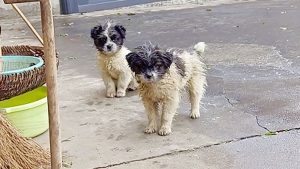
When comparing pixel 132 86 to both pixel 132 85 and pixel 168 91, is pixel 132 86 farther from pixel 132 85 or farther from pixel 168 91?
pixel 168 91

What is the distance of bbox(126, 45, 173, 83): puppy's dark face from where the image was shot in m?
4.18

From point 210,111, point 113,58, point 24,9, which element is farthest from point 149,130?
point 24,9

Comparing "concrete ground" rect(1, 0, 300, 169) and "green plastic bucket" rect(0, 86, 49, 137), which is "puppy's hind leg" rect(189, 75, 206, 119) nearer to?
"concrete ground" rect(1, 0, 300, 169)

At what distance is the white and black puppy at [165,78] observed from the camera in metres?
4.20

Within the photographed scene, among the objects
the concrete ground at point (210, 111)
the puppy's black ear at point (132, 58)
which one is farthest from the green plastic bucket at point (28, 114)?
the puppy's black ear at point (132, 58)

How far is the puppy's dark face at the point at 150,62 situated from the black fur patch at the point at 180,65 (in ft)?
0.54

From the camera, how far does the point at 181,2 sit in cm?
1184

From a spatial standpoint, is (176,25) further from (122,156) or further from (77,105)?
(122,156)

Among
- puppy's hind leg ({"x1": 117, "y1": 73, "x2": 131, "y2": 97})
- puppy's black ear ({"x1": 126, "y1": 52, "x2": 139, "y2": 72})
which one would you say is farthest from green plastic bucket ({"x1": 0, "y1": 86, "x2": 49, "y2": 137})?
puppy's hind leg ({"x1": 117, "y1": 73, "x2": 131, "y2": 97})

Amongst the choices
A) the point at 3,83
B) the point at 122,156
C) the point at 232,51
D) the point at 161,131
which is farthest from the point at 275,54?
the point at 3,83

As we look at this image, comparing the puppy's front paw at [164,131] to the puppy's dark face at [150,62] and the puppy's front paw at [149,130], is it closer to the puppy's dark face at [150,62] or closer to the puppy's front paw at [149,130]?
the puppy's front paw at [149,130]

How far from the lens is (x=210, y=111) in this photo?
192 inches

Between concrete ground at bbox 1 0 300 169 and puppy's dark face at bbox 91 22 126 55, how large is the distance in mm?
470

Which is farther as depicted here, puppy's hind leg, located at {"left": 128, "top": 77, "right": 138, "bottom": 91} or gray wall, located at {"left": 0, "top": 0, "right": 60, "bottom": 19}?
gray wall, located at {"left": 0, "top": 0, "right": 60, "bottom": 19}
